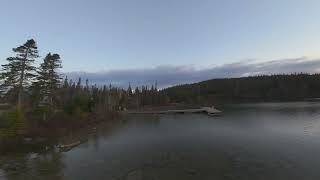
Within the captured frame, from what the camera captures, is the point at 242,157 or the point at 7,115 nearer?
the point at 242,157

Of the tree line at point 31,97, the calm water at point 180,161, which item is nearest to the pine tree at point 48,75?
the tree line at point 31,97

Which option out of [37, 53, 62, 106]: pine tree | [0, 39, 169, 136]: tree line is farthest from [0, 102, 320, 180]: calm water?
[37, 53, 62, 106]: pine tree

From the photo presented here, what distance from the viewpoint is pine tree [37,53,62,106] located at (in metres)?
73.7

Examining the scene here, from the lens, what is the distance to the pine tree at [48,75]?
73.7 metres

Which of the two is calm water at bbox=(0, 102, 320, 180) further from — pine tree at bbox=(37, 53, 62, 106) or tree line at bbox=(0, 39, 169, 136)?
pine tree at bbox=(37, 53, 62, 106)

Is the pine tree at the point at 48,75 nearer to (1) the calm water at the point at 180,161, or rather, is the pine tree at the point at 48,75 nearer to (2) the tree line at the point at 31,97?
(2) the tree line at the point at 31,97

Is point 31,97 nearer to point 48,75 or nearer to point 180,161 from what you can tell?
point 48,75

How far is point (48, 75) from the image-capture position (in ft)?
247

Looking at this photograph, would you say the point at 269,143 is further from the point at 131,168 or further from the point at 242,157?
the point at 131,168

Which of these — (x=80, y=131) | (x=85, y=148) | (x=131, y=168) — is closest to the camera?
(x=131, y=168)

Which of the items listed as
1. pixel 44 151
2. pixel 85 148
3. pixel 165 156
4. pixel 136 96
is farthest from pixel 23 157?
pixel 136 96

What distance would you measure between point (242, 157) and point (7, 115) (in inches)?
1318

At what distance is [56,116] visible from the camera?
233 ft

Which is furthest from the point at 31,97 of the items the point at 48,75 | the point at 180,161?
the point at 180,161
